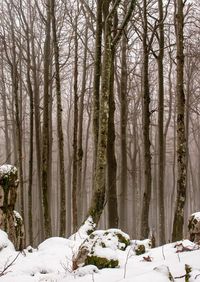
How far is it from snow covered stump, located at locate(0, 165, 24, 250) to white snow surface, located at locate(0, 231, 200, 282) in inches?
36.6

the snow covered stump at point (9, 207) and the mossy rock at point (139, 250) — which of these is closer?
the mossy rock at point (139, 250)

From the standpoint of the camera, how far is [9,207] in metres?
7.27

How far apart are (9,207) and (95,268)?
334 cm

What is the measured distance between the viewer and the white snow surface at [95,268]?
3477 mm

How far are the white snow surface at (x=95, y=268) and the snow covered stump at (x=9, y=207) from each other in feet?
3.05

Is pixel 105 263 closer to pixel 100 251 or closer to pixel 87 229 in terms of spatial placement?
pixel 100 251

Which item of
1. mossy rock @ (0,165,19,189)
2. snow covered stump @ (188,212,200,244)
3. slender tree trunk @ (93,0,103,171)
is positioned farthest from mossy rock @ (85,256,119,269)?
slender tree trunk @ (93,0,103,171)

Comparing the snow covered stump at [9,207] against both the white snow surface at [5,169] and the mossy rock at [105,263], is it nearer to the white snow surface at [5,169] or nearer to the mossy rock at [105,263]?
the white snow surface at [5,169]

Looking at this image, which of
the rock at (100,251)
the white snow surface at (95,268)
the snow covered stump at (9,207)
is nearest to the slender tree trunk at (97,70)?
the snow covered stump at (9,207)

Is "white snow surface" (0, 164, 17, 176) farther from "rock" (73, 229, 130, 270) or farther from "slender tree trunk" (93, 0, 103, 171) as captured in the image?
"rock" (73, 229, 130, 270)

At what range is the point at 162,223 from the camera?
45.7 ft

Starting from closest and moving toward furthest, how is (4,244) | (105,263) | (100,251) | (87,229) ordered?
(105,263)
(100,251)
(4,244)
(87,229)

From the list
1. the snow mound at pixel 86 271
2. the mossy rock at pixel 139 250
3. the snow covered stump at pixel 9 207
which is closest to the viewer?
the snow mound at pixel 86 271

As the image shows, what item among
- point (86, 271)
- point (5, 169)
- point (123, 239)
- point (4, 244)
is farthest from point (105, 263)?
point (5, 169)
